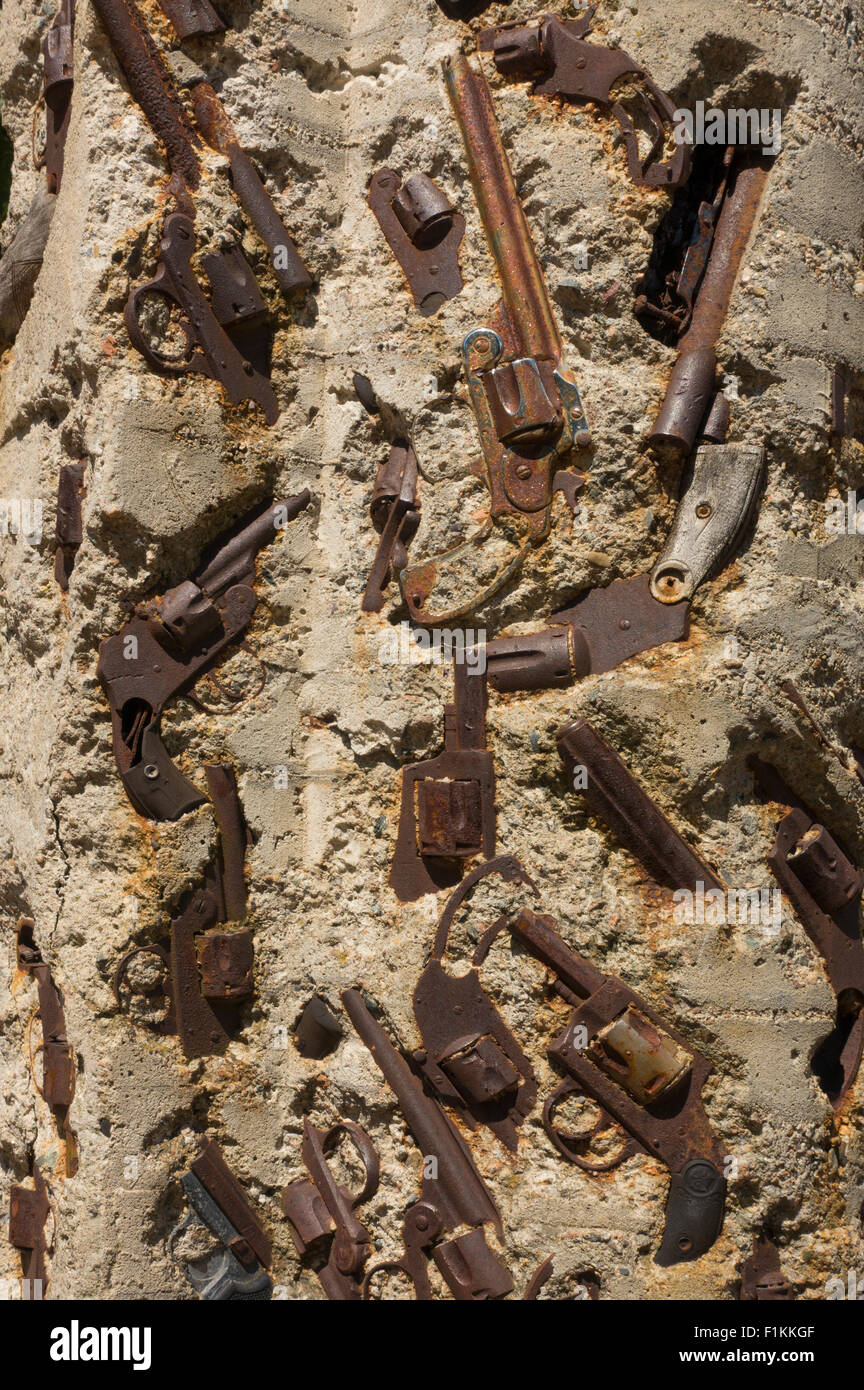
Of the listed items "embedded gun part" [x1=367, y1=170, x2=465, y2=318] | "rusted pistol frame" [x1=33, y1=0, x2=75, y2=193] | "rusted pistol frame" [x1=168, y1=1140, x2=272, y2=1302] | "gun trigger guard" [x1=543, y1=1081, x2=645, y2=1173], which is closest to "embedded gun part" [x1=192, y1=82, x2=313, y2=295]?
"embedded gun part" [x1=367, y1=170, x2=465, y2=318]

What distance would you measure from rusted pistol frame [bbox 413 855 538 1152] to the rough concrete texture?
0.07m

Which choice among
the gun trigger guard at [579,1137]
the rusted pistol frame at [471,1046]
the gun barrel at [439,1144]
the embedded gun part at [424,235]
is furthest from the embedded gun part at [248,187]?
the gun trigger guard at [579,1137]

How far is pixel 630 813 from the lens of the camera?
3.71m

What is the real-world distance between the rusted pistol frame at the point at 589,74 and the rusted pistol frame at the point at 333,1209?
10.4 feet

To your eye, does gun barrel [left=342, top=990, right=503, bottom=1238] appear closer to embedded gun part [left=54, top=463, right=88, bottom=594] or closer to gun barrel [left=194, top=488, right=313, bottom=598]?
gun barrel [left=194, top=488, right=313, bottom=598]

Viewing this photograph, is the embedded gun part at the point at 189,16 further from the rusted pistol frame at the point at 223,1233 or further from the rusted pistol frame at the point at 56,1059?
the rusted pistol frame at the point at 223,1233

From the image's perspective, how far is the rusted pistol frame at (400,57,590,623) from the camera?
388 cm

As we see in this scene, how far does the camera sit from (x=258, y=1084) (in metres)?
4.15

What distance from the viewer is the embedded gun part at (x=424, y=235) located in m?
4.08

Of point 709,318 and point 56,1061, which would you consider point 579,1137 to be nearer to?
point 56,1061

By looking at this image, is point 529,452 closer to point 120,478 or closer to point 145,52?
point 120,478

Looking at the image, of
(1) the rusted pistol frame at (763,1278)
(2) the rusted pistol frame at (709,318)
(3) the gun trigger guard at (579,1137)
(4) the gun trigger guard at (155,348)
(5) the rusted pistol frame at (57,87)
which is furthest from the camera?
(5) the rusted pistol frame at (57,87)

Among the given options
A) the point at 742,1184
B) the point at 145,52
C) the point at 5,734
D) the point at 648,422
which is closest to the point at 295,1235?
the point at 742,1184

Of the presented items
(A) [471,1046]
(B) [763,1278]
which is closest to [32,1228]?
(A) [471,1046]
